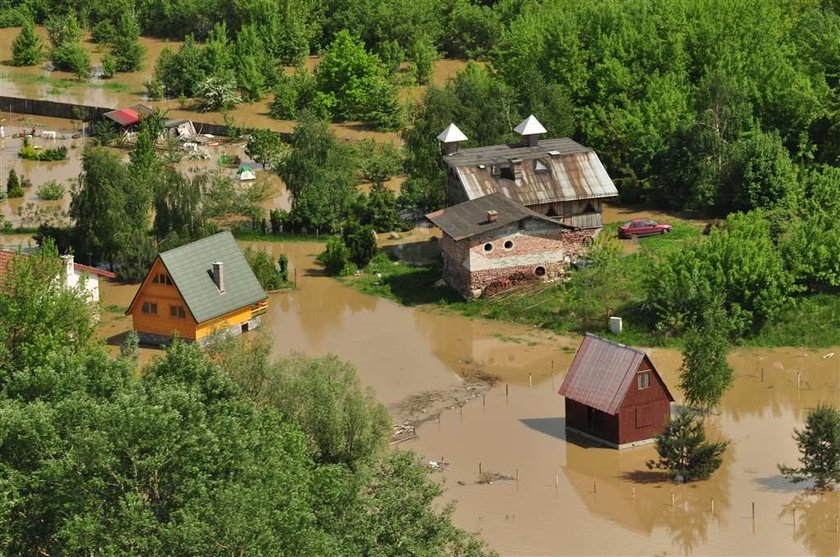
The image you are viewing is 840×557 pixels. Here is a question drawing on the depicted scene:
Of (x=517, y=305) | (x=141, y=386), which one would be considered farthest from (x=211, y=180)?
(x=141, y=386)

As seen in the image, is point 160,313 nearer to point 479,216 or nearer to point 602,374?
point 479,216

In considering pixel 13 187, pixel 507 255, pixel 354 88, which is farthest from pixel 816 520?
pixel 354 88

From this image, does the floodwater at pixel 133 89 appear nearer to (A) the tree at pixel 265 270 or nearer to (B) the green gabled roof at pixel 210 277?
(A) the tree at pixel 265 270

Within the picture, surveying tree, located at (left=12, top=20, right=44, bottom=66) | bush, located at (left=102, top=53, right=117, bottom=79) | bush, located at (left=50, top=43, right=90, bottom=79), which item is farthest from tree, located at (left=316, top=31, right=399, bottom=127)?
tree, located at (left=12, top=20, right=44, bottom=66)

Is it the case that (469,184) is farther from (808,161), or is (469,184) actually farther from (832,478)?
(832,478)

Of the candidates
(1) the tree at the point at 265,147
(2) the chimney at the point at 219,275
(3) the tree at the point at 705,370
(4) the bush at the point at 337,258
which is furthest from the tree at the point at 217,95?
(3) the tree at the point at 705,370

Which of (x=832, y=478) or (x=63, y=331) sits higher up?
(x=63, y=331)

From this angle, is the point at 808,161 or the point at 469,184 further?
the point at 808,161
